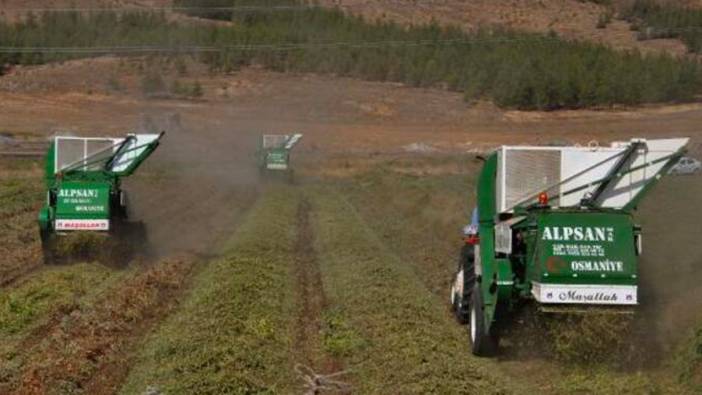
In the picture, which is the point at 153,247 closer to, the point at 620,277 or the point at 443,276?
the point at 443,276

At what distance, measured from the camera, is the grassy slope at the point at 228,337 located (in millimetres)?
12258

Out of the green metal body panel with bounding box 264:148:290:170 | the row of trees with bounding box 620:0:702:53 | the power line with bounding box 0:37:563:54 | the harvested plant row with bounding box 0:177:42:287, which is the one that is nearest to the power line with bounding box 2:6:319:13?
the power line with bounding box 0:37:563:54

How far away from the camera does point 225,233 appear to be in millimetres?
30844

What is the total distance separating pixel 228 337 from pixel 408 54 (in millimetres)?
85496

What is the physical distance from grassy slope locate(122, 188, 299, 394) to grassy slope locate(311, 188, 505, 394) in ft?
2.96

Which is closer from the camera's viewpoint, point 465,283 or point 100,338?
point 100,338

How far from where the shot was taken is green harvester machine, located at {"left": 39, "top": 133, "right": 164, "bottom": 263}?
24.2 meters

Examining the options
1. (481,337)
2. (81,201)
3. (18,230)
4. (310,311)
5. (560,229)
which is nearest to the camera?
(560,229)

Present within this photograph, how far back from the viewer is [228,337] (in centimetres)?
1447

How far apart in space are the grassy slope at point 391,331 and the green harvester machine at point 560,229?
88 centimetres

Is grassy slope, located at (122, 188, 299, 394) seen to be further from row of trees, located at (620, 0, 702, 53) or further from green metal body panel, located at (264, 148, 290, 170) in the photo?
row of trees, located at (620, 0, 702, 53)

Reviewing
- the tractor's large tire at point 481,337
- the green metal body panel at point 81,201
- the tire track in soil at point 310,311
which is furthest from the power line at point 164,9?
the tractor's large tire at point 481,337

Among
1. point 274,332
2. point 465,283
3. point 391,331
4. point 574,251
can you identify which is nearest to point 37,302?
point 274,332

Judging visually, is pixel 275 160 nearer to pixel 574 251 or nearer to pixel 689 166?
pixel 689 166
